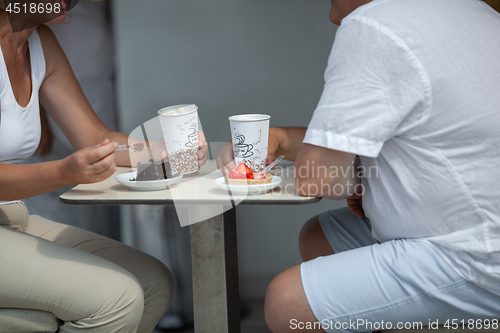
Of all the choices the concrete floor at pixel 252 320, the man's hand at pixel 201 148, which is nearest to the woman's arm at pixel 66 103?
the man's hand at pixel 201 148

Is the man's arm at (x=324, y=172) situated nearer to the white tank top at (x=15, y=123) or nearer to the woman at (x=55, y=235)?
the woman at (x=55, y=235)

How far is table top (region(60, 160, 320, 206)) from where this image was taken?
3.23 feet

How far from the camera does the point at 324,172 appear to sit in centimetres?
93

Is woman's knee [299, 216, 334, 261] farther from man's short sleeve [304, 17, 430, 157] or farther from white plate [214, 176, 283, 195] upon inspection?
man's short sleeve [304, 17, 430, 157]

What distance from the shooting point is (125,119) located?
209 cm

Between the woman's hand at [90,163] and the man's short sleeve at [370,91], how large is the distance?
0.51 metres

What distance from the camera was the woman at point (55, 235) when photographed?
1.06m

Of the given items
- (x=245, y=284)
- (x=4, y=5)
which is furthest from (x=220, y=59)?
(x=245, y=284)

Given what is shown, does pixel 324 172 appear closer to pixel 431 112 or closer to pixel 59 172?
pixel 431 112

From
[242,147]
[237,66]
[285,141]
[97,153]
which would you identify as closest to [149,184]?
[97,153]

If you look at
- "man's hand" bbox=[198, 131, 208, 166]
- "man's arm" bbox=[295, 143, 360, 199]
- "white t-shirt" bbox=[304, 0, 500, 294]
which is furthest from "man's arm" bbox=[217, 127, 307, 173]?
"white t-shirt" bbox=[304, 0, 500, 294]

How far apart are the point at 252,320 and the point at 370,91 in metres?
1.47

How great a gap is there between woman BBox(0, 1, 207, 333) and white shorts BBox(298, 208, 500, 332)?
1.64 feet

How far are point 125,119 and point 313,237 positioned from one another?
1.15 m
